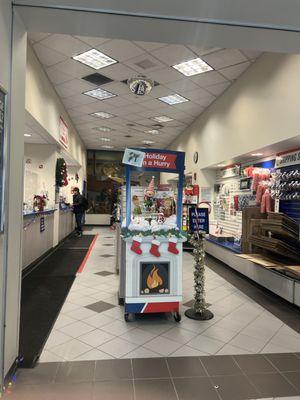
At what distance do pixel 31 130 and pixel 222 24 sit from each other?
483 centimetres

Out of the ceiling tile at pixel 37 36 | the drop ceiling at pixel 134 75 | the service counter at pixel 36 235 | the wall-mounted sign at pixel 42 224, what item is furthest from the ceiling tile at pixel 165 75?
the wall-mounted sign at pixel 42 224

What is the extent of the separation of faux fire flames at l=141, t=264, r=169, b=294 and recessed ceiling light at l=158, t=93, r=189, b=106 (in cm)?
482

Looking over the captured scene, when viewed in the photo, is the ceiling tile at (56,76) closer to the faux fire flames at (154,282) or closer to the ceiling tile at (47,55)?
the ceiling tile at (47,55)

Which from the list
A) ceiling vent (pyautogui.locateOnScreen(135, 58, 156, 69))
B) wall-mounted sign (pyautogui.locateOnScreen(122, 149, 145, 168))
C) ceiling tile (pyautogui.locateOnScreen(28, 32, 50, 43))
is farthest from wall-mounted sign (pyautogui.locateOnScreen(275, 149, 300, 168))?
ceiling tile (pyautogui.locateOnScreen(28, 32, 50, 43))

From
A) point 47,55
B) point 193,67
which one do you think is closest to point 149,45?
point 193,67

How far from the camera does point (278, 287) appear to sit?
430cm

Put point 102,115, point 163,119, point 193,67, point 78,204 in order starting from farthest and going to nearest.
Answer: point 78,204 → point 163,119 → point 102,115 → point 193,67

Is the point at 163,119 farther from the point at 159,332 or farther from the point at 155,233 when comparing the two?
the point at 159,332

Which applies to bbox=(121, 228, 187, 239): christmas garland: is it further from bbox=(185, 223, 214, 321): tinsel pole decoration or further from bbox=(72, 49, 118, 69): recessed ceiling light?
bbox=(72, 49, 118, 69): recessed ceiling light

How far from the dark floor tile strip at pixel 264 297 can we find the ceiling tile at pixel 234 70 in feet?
12.7

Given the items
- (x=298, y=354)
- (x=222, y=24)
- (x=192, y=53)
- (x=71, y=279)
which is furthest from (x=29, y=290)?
(x=192, y=53)

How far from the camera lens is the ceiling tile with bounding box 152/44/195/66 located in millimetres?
4879

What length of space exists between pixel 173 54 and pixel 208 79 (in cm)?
127

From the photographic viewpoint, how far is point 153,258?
355 cm
